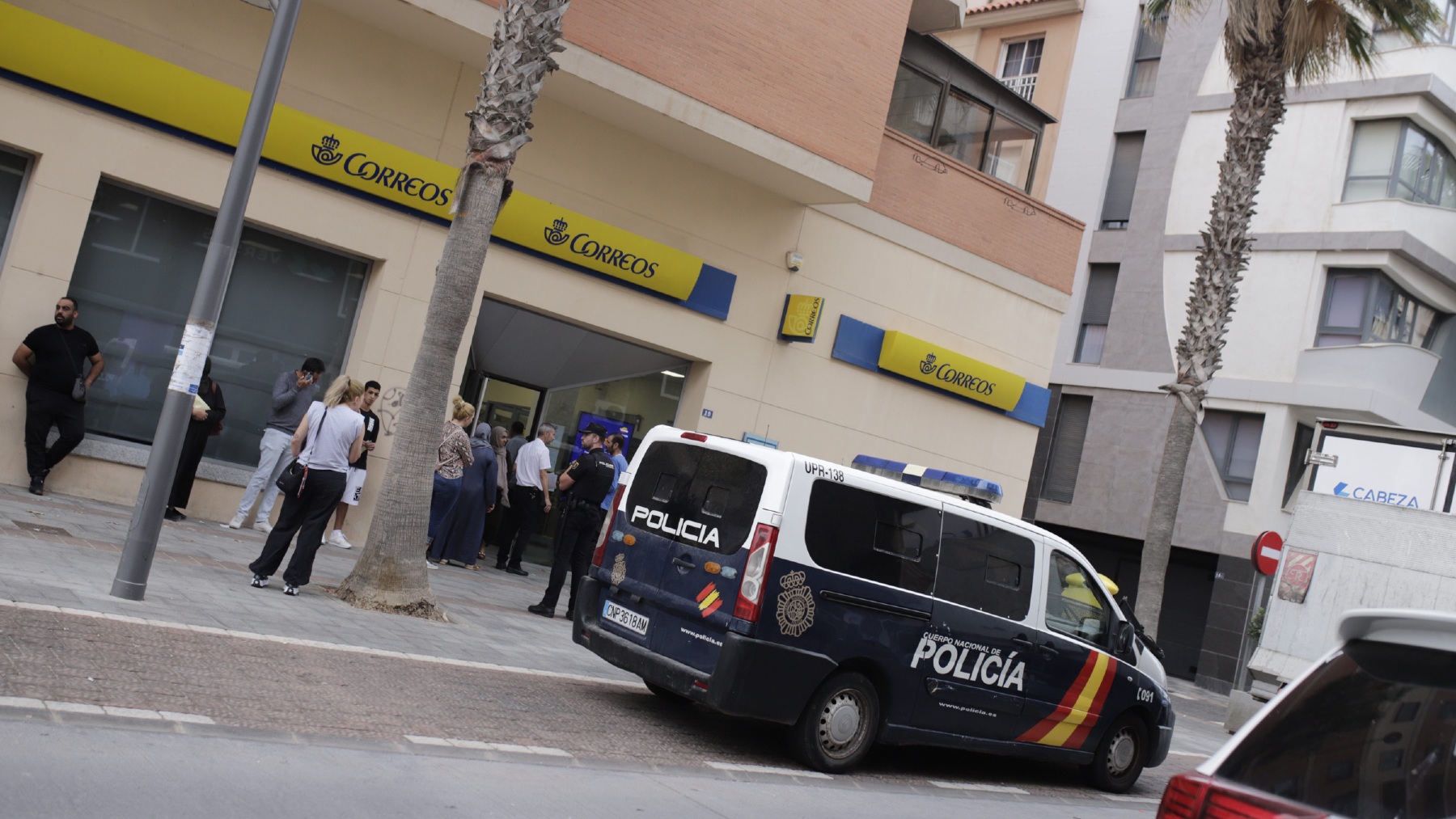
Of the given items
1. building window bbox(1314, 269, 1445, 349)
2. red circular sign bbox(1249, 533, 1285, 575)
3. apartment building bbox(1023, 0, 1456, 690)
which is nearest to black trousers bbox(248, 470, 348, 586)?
red circular sign bbox(1249, 533, 1285, 575)

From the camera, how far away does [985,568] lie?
8.27m

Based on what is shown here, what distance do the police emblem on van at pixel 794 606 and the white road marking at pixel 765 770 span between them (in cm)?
89

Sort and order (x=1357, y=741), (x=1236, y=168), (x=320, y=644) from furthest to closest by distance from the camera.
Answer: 1. (x=1236, y=168)
2. (x=320, y=644)
3. (x=1357, y=741)

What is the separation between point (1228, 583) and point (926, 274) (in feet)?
41.0

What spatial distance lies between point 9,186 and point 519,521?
662cm

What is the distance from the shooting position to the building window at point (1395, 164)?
25.0 metres

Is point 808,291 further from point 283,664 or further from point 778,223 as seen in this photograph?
point 283,664

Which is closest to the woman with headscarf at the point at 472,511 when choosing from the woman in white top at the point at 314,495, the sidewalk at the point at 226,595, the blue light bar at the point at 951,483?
the sidewalk at the point at 226,595

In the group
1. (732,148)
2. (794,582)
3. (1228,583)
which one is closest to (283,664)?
(794,582)

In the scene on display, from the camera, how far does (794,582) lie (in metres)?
7.30

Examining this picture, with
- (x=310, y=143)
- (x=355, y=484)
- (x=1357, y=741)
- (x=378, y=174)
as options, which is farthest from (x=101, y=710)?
(x=378, y=174)

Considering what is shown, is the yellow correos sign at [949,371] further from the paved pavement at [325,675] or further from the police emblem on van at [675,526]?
the police emblem on van at [675,526]

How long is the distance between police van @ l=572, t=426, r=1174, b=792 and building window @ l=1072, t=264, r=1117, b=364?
847 inches

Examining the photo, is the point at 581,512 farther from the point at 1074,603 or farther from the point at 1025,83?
the point at 1025,83
